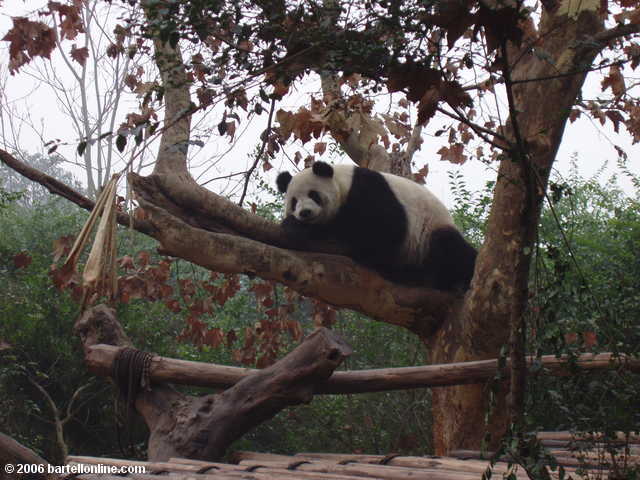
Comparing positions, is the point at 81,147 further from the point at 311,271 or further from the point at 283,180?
the point at 283,180

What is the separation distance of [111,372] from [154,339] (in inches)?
122

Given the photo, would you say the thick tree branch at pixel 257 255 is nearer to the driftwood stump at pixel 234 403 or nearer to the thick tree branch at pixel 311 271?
the thick tree branch at pixel 311 271

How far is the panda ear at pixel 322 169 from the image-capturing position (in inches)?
193

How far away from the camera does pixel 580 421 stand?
6.72ft

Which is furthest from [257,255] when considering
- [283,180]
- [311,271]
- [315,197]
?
[283,180]

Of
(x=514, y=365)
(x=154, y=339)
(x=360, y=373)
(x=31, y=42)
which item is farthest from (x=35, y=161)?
(x=514, y=365)

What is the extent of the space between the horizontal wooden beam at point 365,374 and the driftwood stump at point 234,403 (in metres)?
0.12

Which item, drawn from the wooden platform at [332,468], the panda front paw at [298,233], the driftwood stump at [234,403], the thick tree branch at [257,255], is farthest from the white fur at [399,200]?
the wooden platform at [332,468]

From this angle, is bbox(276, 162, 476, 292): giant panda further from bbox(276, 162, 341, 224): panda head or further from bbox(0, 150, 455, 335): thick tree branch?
bbox(0, 150, 455, 335): thick tree branch

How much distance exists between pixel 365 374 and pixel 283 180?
236 cm

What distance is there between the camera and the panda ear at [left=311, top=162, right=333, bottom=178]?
491 cm

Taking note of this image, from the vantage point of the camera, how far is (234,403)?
317 cm

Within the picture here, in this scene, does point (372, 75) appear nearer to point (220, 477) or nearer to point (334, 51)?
point (334, 51)

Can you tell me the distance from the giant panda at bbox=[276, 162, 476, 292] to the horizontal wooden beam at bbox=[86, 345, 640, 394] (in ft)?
3.31
